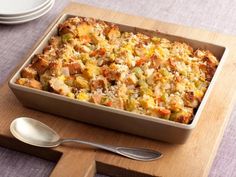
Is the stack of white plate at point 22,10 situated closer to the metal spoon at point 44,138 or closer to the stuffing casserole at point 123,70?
the stuffing casserole at point 123,70

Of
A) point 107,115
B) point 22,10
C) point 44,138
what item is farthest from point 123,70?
point 22,10

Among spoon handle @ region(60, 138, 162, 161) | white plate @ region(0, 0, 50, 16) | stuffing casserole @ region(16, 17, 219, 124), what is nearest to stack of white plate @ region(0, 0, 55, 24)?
white plate @ region(0, 0, 50, 16)

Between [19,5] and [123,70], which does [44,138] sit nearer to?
[123,70]

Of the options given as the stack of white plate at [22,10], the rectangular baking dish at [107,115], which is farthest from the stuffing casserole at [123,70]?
the stack of white plate at [22,10]

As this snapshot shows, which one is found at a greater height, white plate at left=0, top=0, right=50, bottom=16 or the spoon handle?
the spoon handle

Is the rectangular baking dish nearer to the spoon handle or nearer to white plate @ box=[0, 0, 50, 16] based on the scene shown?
the spoon handle

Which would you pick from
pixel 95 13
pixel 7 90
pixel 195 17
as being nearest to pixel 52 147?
pixel 7 90
